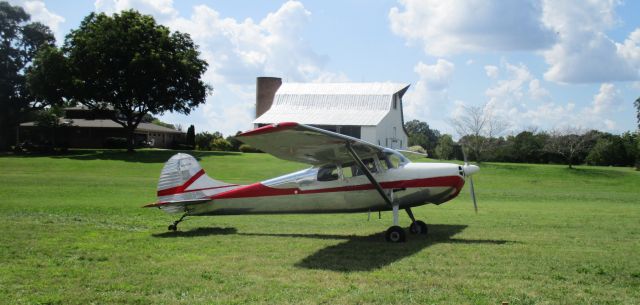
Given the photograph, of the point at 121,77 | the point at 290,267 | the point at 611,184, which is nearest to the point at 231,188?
the point at 290,267

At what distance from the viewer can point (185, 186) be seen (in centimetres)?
1452

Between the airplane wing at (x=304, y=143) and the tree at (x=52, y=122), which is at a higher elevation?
the tree at (x=52, y=122)

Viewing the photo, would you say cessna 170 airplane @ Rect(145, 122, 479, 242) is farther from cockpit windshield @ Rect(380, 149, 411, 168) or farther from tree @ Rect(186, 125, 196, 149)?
tree @ Rect(186, 125, 196, 149)

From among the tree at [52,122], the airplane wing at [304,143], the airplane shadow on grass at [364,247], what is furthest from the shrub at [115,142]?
the airplane wing at [304,143]

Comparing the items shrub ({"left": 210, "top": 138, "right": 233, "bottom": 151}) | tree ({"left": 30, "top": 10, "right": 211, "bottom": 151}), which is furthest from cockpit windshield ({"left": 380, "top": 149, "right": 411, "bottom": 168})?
shrub ({"left": 210, "top": 138, "right": 233, "bottom": 151})

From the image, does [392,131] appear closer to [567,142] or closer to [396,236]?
[567,142]

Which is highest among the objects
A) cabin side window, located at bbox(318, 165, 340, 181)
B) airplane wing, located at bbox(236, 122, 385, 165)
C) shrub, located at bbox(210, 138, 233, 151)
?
shrub, located at bbox(210, 138, 233, 151)

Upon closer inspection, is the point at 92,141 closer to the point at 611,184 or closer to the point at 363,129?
the point at 363,129

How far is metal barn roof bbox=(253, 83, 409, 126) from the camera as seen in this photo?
6197 centimetres

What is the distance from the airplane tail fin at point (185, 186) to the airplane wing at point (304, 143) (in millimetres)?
2835

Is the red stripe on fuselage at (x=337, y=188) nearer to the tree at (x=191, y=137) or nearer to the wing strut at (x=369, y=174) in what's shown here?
the wing strut at (x=369, y=174)

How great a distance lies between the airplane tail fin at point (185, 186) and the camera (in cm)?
1445

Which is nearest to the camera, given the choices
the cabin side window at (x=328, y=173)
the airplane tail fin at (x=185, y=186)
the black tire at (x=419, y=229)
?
the cabin side window at (x=328, y=173)

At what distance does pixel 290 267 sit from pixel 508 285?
341cm
